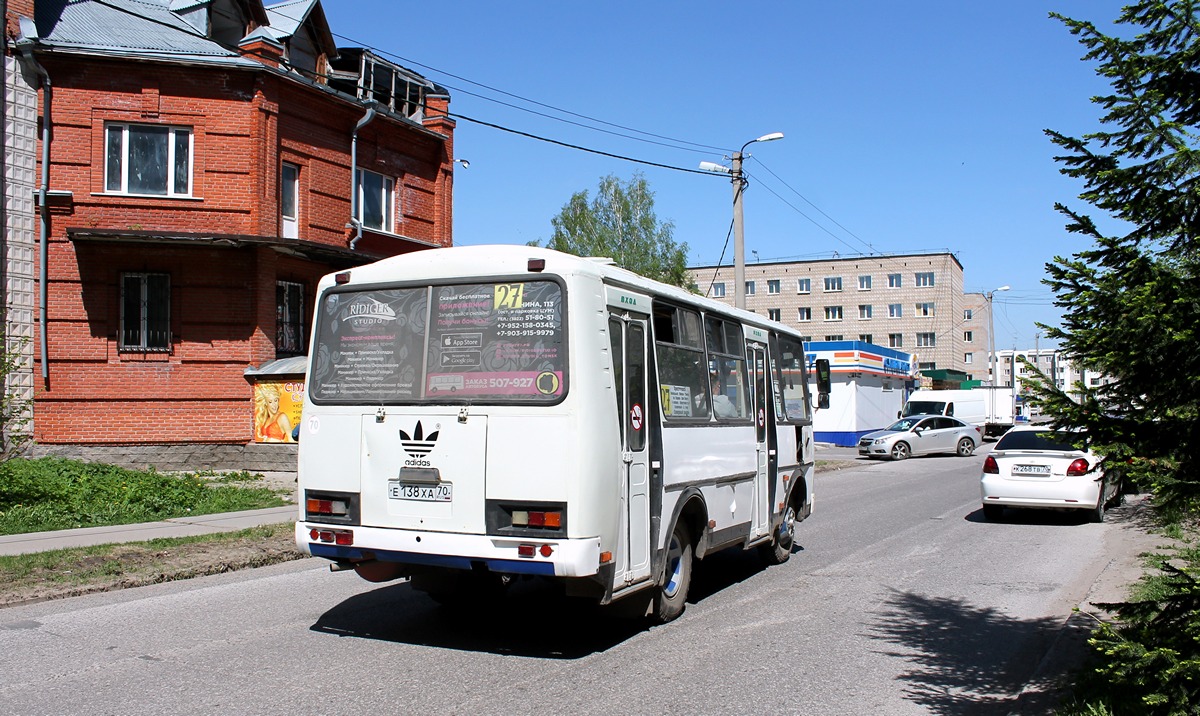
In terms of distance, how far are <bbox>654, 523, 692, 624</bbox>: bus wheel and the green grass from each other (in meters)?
8.07

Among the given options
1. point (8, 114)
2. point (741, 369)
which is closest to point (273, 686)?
point (741, 369)

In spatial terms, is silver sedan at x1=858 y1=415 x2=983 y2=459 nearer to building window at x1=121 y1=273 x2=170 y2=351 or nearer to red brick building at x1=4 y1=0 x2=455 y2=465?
red brick building at x1=4 y1=0 x2=455 y2=465

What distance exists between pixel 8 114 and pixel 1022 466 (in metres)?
18.9

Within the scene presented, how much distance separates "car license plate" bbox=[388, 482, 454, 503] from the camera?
6645mm

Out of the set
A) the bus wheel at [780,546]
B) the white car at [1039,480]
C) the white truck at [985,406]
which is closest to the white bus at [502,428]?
the bus wheel at [780,546]

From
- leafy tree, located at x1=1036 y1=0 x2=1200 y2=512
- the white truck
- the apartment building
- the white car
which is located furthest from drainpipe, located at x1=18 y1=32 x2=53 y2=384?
the apartment building

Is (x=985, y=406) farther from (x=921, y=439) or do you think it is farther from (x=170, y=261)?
(x=170, y=261)

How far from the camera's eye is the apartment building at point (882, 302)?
78.4 meters

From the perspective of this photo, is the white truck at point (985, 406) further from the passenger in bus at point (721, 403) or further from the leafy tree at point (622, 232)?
the passenger in bus at point (721, 403)

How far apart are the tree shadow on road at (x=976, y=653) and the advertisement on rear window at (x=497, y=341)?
10.3ft

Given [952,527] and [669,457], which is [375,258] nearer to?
[952,527]

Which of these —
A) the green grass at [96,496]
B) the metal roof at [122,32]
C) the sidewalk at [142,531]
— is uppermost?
the metal roof at [122,32]

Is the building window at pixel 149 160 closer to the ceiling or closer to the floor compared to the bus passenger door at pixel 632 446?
closer to the ceiling

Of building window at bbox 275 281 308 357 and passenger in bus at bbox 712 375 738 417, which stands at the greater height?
building window at bbox 275 281 308 357
